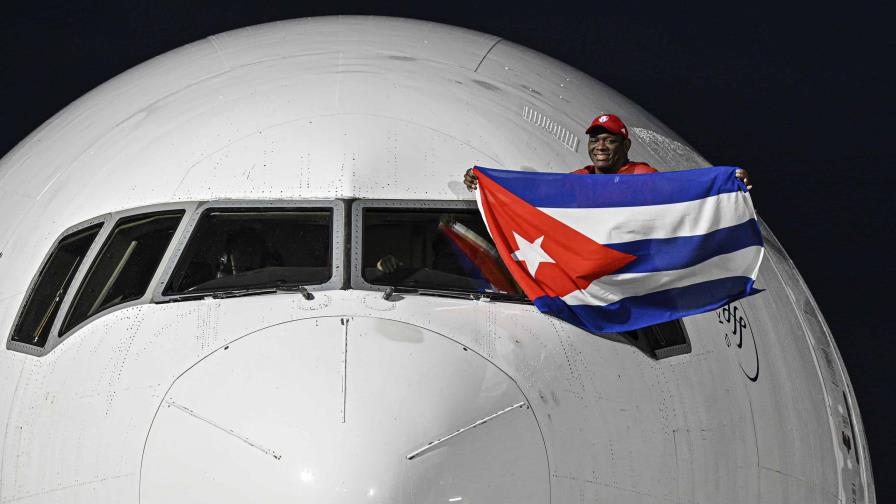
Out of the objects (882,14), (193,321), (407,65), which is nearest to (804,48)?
(882,14)

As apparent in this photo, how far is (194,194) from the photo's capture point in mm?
7965

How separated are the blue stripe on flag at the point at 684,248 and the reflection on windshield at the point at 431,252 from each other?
2.02ft

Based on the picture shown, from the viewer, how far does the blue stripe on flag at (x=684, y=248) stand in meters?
7.94

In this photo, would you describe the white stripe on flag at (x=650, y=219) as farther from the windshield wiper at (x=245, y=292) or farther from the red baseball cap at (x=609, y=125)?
the windshield wiper at (x=245, y=292)

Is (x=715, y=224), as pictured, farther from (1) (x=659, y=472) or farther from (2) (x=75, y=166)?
(2) (x=75, y=166)

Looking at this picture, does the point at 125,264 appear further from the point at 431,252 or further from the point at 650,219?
the point at 650,219

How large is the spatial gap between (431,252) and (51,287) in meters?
1.85

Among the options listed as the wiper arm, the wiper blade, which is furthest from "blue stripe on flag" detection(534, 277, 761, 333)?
the wiper arm

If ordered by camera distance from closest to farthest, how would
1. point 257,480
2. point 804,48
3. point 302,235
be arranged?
point 257,480 < point 302,235 < point 804,48

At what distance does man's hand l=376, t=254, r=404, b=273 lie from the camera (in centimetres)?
754

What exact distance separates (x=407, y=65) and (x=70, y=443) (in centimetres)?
292

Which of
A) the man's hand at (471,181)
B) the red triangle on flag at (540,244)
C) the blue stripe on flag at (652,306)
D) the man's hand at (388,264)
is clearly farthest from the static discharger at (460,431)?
the man's hand at (471,181)

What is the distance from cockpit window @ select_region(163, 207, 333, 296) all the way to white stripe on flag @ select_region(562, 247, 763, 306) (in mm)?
1187

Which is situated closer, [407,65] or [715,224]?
[715,224]
